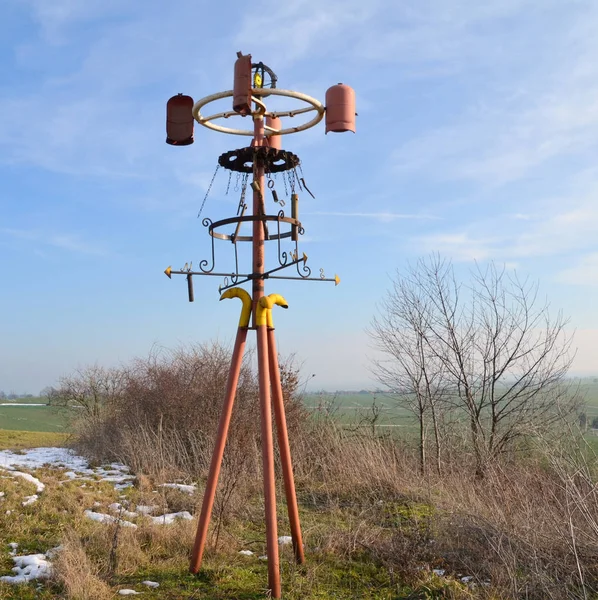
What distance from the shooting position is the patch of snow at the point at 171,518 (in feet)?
19.6

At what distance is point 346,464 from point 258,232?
209 inches

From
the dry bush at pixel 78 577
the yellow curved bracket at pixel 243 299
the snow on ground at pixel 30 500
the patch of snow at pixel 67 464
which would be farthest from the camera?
the patch of snow at pixel 67 464

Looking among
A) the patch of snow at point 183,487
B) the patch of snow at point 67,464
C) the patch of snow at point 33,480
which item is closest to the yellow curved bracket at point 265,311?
the patch of snow at point 183,487

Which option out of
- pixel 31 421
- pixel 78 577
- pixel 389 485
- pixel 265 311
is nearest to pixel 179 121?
pixel 265 311

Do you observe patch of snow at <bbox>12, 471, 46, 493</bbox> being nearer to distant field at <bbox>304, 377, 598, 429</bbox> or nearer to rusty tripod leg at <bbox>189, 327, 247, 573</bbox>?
rusty tripod leg at <bbox>189, 327, 247, 573</bbox>

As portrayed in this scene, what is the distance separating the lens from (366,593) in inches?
183

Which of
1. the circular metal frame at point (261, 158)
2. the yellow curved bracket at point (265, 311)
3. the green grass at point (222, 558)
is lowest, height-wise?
the green grass at point (222, 558)

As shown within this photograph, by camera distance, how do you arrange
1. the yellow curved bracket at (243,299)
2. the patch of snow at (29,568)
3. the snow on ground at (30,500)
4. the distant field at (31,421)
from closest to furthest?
the patch of snow at (29,568) → the yellow curved bracket at (243,299) → the snow on ground at (30,500) → the distant field at (31,421)

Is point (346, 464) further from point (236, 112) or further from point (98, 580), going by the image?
point (236, 112)

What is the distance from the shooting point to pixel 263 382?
4.48 m

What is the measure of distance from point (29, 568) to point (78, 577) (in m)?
0.80

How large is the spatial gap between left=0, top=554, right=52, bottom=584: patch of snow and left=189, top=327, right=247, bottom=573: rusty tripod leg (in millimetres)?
1157

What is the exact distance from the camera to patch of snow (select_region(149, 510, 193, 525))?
5962 millimetres

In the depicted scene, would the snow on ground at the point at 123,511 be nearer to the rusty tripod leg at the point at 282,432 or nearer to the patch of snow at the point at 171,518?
the patch of snow at the point at 171,518
